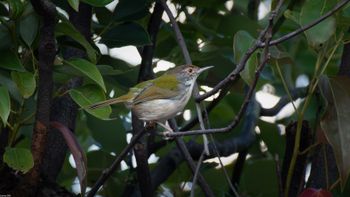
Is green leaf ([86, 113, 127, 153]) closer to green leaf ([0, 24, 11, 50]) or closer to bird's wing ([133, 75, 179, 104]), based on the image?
bird's wing ([133, 75, 179, 104])

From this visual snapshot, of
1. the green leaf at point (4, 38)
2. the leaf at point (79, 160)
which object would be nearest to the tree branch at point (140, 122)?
the leaf at point (79, 160)

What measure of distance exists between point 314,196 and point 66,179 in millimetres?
1581

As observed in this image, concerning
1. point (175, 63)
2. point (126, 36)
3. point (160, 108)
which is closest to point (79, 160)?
point (160, 108)

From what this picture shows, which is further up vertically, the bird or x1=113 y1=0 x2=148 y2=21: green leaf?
x1=113 y1=0 x2=148 y2=21: green leaf

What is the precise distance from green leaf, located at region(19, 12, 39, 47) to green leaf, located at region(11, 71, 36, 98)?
110 mm

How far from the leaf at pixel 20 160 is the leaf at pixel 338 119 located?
3.54 feet

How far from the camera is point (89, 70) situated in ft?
9.30

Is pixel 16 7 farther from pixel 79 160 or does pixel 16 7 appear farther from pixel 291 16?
pixel 291 16

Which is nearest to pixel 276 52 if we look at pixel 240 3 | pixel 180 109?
pixel 180 109

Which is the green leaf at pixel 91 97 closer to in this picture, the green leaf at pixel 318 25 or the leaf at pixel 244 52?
the leaf at pixel 244 52

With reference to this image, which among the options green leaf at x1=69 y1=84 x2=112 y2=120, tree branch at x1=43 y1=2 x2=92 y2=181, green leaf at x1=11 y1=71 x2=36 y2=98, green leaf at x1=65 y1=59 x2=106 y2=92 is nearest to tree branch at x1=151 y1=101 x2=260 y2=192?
tree branch at x1=43 y1=2 x2=92 y2=181

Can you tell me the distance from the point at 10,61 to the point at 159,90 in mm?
909

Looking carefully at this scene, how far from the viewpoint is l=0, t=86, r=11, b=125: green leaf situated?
2.64 meters

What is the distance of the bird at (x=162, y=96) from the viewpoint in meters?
3.32
